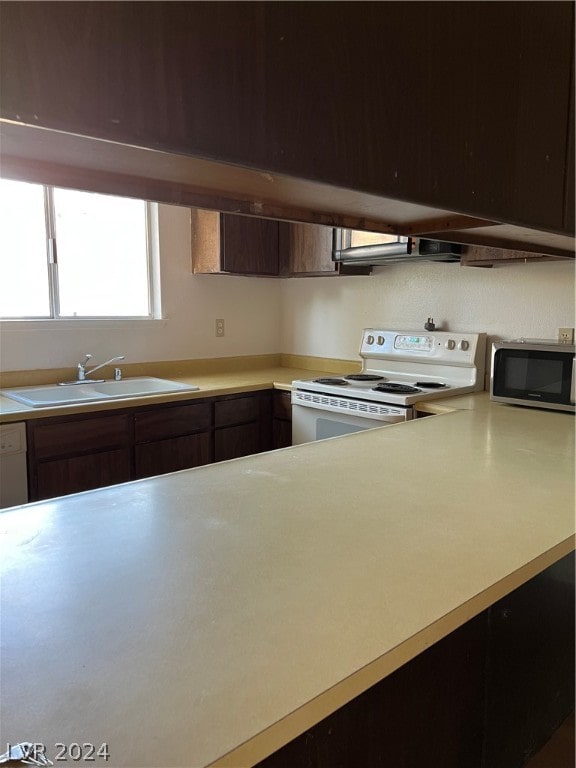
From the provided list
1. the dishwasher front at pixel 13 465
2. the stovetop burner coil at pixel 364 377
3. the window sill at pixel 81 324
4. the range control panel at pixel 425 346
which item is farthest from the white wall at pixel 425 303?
the dishwasher front at pixel 13 465

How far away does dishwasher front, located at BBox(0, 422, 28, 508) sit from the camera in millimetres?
2184

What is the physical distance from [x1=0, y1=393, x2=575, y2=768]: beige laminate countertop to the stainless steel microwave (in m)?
0.82

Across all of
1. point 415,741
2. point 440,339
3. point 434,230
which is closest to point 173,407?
point 440,339

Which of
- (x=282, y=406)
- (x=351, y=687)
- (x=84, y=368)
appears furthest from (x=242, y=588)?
(x=84, y=368)

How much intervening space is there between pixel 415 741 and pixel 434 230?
106 centimetres

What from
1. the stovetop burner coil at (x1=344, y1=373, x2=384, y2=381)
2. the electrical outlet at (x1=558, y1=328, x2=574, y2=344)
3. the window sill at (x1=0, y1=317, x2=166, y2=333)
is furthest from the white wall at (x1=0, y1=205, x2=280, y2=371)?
the electrical outlet at (x1=558, y1=328, x2=574, y2=344)

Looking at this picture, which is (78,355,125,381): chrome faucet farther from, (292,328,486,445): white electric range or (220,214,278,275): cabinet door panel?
(292,328,486,445): white electric range

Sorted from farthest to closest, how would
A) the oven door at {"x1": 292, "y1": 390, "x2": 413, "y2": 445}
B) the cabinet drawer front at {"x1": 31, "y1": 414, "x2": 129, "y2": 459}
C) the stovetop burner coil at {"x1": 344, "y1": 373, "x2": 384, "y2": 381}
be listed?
the stovetop burner coil at {"x1": 344, "y1": 373, "x2": 384, "y2": 381} → the oven door at {"x1": 292, "y1": 390, "x2": 413, "y2": 445} → the cabinet drawer front at {"x1": 31, "y1": 414, "x2": 129, "y2": 459}

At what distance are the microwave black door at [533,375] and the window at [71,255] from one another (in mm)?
2061

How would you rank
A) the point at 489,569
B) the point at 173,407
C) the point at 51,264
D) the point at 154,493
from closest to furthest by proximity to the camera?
the point at 489,569, the point at 154,493, the point at 173,407, the point at 51,264

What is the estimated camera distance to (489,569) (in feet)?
2.95

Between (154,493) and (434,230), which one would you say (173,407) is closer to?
(154,493)

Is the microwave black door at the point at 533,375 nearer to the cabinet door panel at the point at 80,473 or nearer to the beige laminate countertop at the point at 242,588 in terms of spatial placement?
the beige laminate countertop at the point at 242,588

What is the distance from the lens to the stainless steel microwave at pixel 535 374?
2.19 meters
